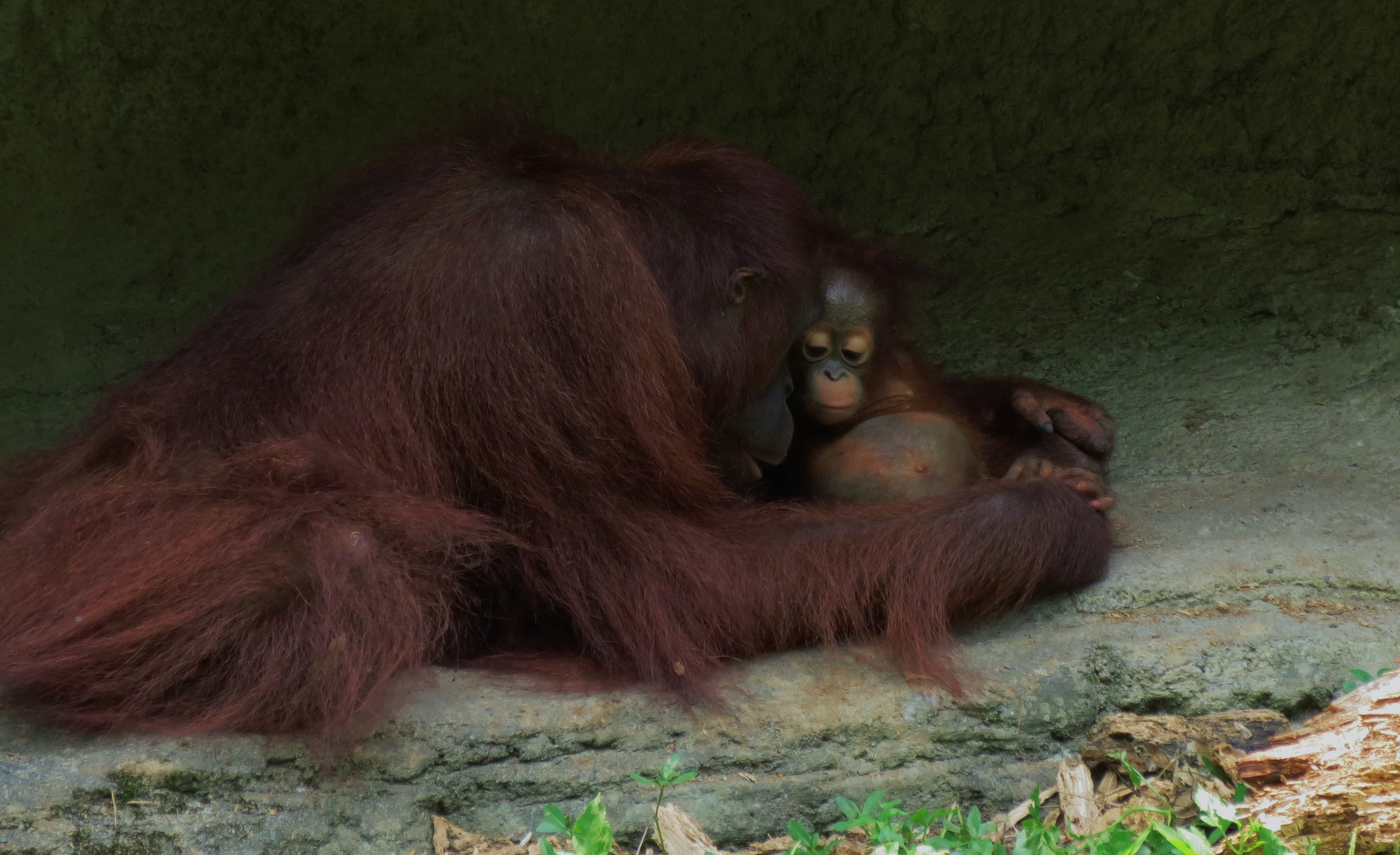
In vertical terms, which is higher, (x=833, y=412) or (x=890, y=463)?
(x=833, y=412)

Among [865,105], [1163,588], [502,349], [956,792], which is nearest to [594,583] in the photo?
[502,349]

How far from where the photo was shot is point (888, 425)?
3115 mm

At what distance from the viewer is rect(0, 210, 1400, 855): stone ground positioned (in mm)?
2133

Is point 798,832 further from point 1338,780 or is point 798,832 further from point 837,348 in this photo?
point 837,348

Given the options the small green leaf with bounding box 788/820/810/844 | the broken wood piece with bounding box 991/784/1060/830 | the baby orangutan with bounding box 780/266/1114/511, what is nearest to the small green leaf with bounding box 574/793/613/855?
the small green leaf with bounding box 788/820/810/844

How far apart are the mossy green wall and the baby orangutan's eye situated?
1.20m

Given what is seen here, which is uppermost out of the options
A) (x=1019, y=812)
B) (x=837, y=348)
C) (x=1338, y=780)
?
(x=837, y=348)

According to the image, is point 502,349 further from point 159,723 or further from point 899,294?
point 899,294

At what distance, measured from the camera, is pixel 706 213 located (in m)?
2.81

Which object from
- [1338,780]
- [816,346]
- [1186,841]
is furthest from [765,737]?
[816,346]

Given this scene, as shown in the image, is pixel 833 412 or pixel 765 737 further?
pixel 833 412

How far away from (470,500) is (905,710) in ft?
2.80

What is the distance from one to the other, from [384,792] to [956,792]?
896 mm

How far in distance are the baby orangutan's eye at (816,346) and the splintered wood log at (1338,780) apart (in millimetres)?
1229
